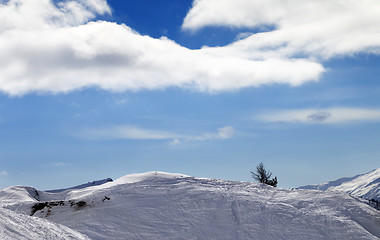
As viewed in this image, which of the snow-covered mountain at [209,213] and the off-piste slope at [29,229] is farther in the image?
the snow-covered mountain at [209,213]

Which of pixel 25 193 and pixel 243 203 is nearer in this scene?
pixel 243 203

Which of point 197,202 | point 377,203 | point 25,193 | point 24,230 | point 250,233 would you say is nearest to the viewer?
point 24,230

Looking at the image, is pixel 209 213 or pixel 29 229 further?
pixel 209 213

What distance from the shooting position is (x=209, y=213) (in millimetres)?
25281

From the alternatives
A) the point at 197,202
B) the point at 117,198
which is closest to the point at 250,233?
the point at 197,202

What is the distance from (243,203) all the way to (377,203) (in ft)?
33.3

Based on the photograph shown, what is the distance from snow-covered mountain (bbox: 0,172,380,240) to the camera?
23.3m

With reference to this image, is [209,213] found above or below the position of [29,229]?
above

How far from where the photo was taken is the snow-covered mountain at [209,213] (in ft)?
76.5

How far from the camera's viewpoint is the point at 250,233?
75.9ft

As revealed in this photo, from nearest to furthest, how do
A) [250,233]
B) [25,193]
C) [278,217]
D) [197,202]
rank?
[250,233] → [278,217] → [197,202] → [25,193]

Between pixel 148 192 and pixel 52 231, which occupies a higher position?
pixel 148 192

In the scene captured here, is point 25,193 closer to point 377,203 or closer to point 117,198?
point 117,198

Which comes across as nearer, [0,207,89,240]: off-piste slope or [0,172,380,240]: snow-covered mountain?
[0,207,89,240]: off-piste slope
